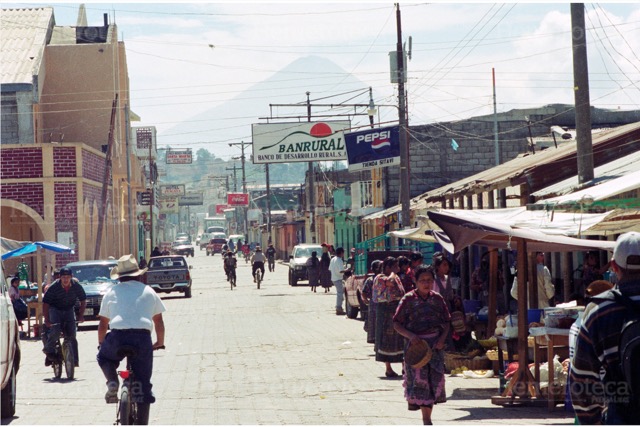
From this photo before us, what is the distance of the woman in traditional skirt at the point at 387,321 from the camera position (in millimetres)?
14336

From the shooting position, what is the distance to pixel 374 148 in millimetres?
34219

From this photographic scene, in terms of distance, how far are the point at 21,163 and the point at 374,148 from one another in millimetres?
12540

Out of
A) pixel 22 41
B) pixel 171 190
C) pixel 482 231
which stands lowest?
pixel 482 231

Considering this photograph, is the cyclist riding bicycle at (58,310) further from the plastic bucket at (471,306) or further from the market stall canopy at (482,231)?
the market stall canopy at (482,231)

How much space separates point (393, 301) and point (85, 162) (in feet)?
86.5

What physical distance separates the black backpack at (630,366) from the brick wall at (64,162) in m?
33.7

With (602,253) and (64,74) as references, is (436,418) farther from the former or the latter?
(64,74)

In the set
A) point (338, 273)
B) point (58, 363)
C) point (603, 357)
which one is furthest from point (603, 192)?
point (338, 273)

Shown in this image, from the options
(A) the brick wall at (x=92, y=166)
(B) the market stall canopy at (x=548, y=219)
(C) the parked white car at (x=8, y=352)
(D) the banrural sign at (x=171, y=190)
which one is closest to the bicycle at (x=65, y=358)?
(C) the parked white car at (x=8, y=352)

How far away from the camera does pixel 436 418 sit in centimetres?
1088

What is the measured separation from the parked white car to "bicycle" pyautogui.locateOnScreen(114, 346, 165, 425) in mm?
1796

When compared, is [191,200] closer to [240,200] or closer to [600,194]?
[240,200]

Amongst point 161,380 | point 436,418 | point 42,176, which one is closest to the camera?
point 436,418

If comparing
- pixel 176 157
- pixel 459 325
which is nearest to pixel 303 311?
pixel 459 325
